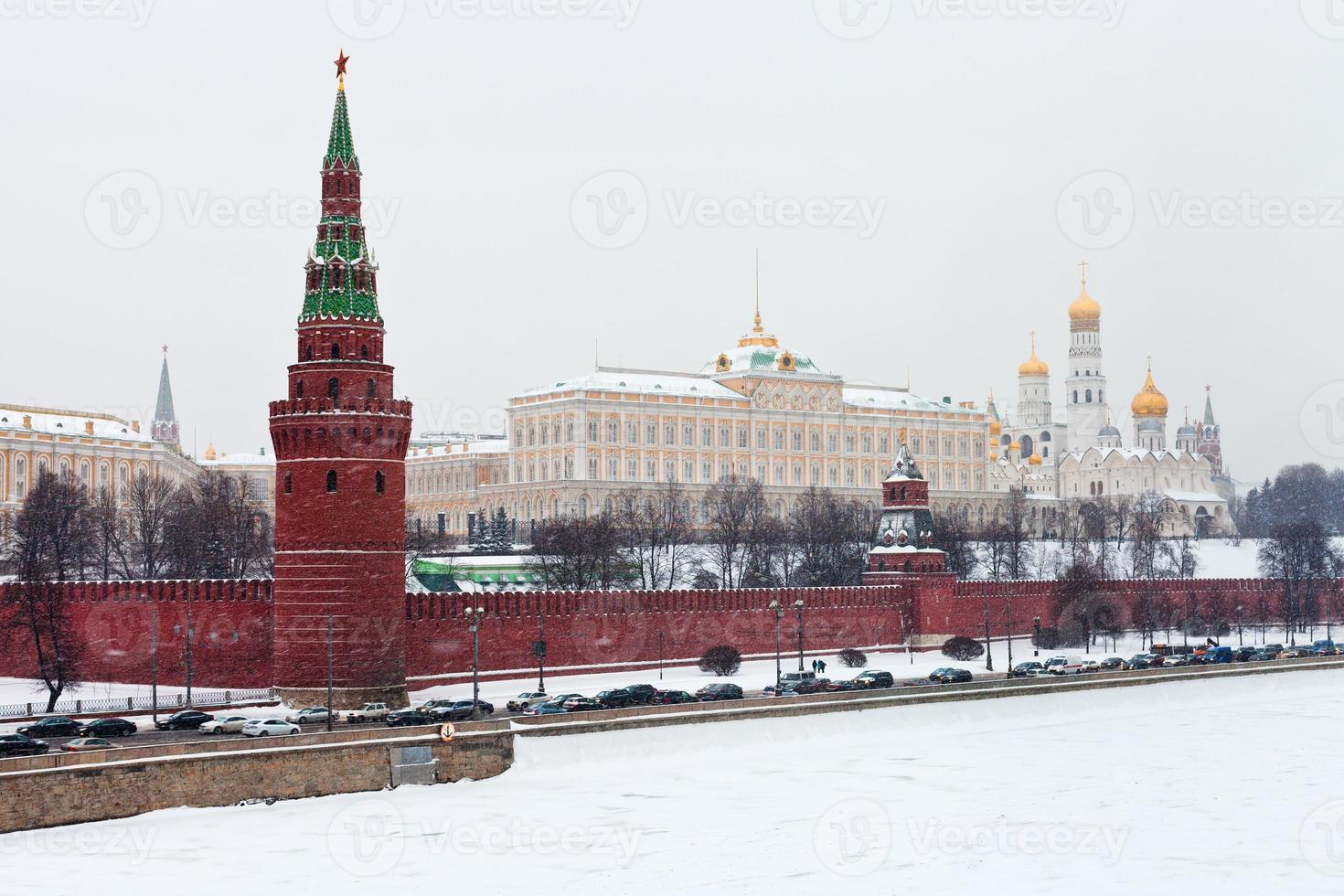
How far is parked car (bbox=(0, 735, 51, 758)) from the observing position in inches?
1614

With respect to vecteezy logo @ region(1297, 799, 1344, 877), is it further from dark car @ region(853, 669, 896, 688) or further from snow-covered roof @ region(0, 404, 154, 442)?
snow-covered roof @ region(0, 404, 154, 442)

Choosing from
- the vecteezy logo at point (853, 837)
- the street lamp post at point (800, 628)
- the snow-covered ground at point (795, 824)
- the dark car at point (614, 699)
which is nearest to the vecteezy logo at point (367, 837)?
the snow-covered ground at point (795, 824)

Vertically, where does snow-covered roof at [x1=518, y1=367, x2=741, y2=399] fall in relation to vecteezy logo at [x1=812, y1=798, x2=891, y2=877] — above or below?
above

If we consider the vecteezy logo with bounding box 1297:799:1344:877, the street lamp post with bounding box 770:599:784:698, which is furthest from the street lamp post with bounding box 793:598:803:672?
the vecteezy logo with bounding box 1297:799:1344:877

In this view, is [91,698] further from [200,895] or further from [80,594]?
[200,895]

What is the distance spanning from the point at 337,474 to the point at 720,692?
11512 mm

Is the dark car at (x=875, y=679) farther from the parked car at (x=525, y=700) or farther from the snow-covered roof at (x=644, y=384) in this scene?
the snow-covered roof at (x=644, y=384)

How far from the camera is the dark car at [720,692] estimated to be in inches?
2132

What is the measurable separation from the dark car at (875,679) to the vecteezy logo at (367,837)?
19099mm

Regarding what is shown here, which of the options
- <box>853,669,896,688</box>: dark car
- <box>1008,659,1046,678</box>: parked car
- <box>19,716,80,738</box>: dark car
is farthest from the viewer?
<box>1008,659,1046,678</box>: parked car

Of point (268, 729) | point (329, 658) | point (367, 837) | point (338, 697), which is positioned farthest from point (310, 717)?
point (367, 837)

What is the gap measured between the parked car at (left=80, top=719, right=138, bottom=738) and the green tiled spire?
15.1 m

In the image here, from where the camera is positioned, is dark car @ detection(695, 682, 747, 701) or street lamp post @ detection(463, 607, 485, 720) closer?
street lamp post @ detection(463, 607, 485, 720)

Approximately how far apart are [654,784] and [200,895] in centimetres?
1342
